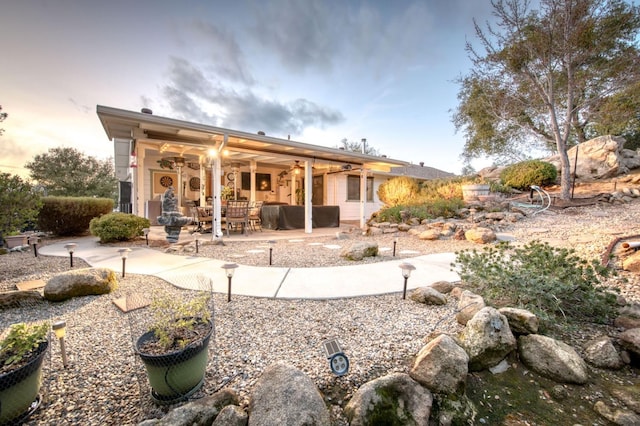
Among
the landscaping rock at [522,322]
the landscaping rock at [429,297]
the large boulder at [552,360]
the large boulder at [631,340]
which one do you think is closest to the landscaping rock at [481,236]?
the landscaping rock at [429,297]

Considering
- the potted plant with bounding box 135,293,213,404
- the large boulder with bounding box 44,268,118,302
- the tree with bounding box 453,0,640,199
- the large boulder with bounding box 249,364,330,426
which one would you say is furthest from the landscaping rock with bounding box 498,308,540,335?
the tree with bounding box 453,0,640,199

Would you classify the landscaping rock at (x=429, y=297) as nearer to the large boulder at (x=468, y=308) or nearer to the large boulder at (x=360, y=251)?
the large boulder at (x=468, y=308)

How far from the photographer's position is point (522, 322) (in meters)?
2.13

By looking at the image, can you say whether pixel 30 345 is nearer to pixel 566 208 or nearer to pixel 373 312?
pixel 373 312

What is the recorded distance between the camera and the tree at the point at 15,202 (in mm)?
3547

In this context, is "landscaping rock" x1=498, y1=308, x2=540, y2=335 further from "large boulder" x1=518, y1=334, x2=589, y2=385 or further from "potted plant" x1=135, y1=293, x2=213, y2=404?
"potted plant" x1=135, y1=293, x2=213, y2=404

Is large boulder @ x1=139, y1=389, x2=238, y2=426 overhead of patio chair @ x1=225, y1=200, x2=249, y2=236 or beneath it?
beneath

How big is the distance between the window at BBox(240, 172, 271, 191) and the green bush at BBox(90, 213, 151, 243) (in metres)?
6.41

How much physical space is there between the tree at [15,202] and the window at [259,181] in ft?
28.1

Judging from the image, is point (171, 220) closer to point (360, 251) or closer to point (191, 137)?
point (191, 137)

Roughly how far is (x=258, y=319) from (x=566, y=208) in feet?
30.9

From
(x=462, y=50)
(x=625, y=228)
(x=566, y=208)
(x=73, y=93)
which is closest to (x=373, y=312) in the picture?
(x=625, y=228)

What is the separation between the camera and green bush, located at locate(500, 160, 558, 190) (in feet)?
32.1

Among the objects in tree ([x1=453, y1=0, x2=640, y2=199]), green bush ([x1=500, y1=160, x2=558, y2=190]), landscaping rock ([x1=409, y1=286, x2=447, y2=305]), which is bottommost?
landscaping rock ([x1=409, y1=286, x2=447, y2=305])
